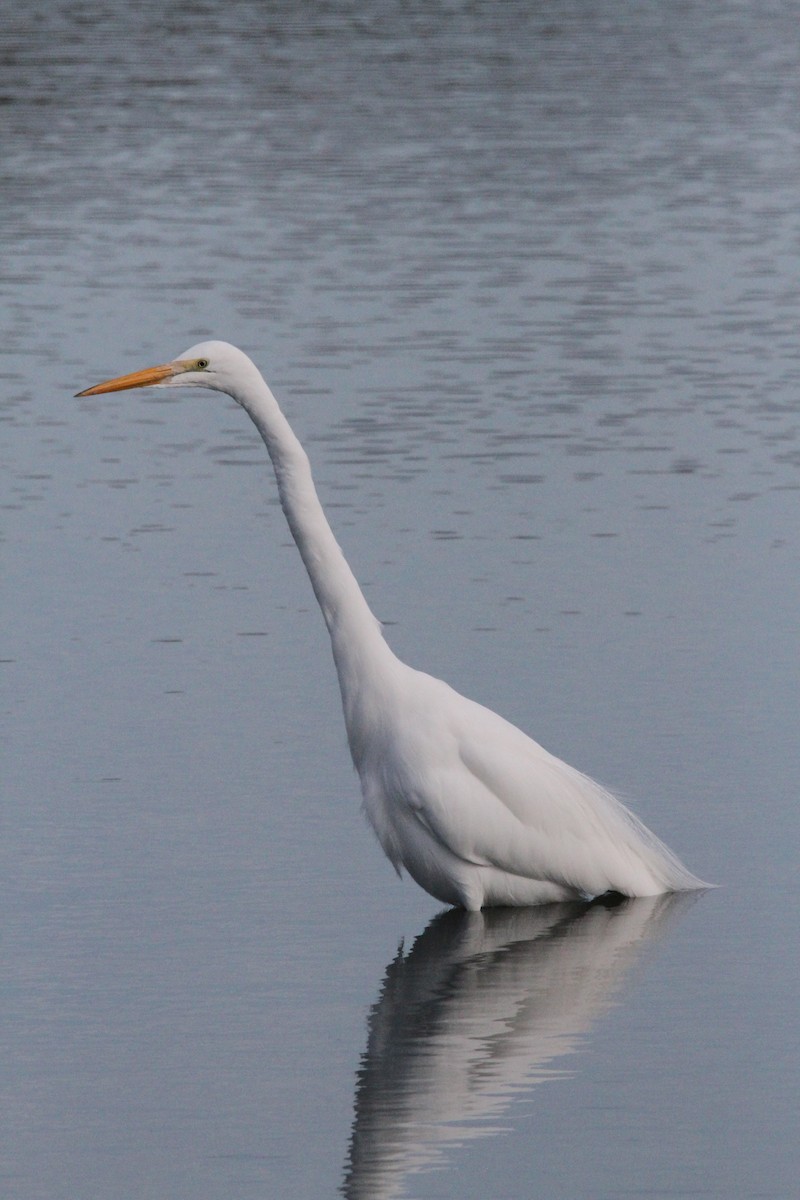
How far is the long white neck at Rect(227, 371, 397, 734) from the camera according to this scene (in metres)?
7.32

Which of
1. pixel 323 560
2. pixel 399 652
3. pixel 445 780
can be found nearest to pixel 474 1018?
pixel 445 780

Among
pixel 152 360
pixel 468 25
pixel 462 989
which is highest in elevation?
pixel 462 989

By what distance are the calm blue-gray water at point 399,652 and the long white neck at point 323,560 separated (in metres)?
0.62

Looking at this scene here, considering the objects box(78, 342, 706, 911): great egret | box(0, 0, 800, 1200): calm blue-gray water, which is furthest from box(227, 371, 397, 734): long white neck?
box(0, 0, 800, 1200): calm blue-gray water

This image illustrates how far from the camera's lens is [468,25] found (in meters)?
37.2

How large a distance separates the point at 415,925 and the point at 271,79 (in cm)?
2477

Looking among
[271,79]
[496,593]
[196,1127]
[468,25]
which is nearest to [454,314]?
[496,593]

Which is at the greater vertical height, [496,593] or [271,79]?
[496,593]

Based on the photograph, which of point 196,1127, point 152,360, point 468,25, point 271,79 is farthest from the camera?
point 468,25

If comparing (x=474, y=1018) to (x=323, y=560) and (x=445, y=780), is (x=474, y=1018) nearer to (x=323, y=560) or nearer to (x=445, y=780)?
(x=445, y=780)

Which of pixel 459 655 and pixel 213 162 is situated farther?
pixel 213 162

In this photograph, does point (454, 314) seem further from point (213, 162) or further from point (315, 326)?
point (213, 162)

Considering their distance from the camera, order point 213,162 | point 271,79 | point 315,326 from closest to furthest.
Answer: point 315,326 → point 213,162 → point 271,79

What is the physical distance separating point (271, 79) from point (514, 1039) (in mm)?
25667
